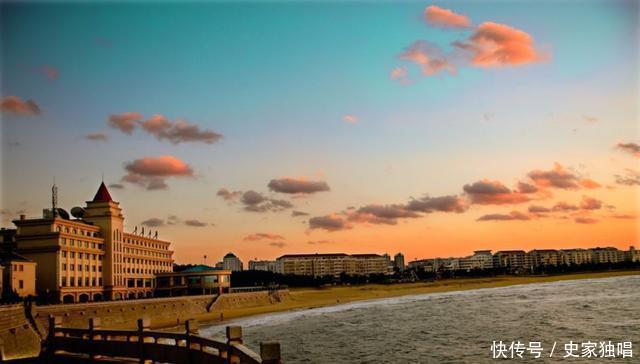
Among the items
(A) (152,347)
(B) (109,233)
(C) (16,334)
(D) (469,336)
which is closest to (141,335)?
(A) (152,347)

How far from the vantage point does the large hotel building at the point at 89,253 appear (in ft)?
284

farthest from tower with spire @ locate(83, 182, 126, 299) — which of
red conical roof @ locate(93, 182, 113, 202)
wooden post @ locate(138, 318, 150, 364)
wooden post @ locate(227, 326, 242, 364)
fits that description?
wooden post @ locate(227, 326, 242, 364)

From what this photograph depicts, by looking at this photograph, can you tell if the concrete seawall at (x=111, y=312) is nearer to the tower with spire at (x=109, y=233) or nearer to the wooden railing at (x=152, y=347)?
the wooden railing at (x=152, y=347)

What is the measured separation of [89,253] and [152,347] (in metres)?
85.4

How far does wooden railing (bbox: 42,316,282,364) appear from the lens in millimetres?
12643

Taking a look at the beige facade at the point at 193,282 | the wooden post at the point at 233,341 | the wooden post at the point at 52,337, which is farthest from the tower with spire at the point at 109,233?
the wooden post at the point at 233,341

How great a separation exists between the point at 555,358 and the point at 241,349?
32.8 meters

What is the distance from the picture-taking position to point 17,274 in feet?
254

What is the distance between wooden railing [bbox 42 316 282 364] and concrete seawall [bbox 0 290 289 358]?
12.2 ft

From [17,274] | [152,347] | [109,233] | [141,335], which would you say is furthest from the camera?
[109,233]

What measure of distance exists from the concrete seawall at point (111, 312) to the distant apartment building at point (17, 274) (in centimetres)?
1016

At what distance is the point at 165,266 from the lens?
5340 inches

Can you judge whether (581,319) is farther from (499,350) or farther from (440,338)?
(499,350)

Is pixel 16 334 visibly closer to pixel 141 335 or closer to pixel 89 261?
pixel 141 335
